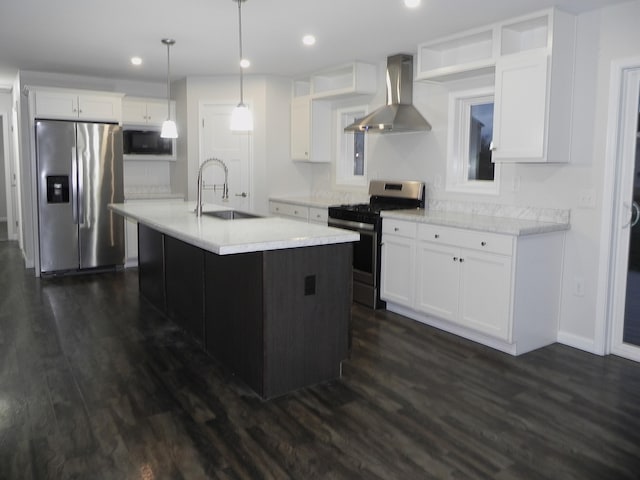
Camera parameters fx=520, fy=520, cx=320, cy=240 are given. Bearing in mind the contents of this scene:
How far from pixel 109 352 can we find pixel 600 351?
3.48m

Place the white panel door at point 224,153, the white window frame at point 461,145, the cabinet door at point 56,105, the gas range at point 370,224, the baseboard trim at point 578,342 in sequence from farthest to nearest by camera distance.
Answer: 1. the white panel door at point 224,153
2. the cabinet door at point 56,105
3. the gas range at point 370,224
4. the white window frame at point 461,145
5. the baseboard trim at point 578,342

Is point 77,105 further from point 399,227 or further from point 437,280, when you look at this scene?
point 437,280

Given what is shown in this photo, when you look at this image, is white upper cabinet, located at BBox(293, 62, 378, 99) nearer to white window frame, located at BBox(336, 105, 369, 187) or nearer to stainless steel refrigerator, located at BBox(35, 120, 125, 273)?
white window frame, located at BBox(336, 105, 369, 187)

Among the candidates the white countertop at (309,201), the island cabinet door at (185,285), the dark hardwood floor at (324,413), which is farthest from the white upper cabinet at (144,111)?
the dark hardwood floor at (324,413)

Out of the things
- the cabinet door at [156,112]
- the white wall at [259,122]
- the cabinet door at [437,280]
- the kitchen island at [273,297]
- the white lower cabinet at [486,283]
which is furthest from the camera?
the cabinet door at [156,112]

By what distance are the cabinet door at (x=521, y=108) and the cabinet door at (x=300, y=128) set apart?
2.80 metres

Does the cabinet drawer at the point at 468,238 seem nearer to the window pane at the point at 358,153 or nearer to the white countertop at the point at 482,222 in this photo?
the white countertop at the point at 482,222

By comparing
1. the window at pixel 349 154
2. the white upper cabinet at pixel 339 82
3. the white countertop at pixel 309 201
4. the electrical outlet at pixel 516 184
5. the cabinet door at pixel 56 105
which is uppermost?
the white upper cabinet at pixel 339 82

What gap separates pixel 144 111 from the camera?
263 inches

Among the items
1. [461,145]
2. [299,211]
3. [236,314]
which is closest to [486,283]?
[461,145]

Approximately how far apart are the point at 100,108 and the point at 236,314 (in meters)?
4.15

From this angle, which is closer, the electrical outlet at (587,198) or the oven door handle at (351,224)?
the electrical outlet at (587,198)

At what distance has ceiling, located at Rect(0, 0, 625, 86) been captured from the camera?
364 cm

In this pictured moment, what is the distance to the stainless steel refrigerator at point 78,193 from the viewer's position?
5.90 metres
